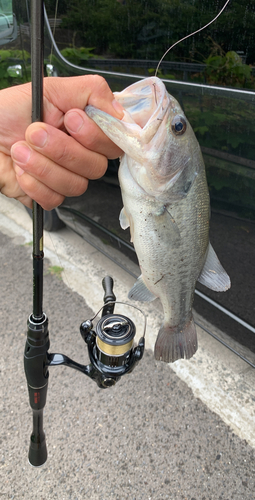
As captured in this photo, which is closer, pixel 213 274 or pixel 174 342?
pixel 213 274

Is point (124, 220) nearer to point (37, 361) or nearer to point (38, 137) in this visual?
point (38, 137)

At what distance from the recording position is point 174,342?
1.37 m

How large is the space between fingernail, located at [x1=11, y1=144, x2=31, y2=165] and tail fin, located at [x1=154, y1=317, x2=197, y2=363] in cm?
75

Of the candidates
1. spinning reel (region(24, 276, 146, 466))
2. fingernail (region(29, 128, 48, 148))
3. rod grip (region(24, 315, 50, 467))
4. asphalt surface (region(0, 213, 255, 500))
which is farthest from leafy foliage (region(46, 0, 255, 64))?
asphalt surface (region(0, 213, 255, 500))

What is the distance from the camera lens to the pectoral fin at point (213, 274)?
125cm

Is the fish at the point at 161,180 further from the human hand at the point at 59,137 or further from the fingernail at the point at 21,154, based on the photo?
the fingernail at the point at 21,154

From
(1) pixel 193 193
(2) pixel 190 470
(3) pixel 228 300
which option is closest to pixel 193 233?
(1) pixel 193 193

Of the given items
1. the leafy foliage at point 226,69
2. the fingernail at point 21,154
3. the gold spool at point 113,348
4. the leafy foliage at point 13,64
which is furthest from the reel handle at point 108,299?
the leafy foliage at point 13,64

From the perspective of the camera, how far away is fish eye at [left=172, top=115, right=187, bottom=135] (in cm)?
109

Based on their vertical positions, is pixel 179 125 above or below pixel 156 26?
below

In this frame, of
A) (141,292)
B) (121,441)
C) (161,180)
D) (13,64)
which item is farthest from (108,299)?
(13,64)

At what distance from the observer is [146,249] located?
117 centimetres

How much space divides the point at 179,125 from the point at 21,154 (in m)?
0.46

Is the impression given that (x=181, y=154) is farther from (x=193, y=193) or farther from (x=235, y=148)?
(x=235, y=148)
